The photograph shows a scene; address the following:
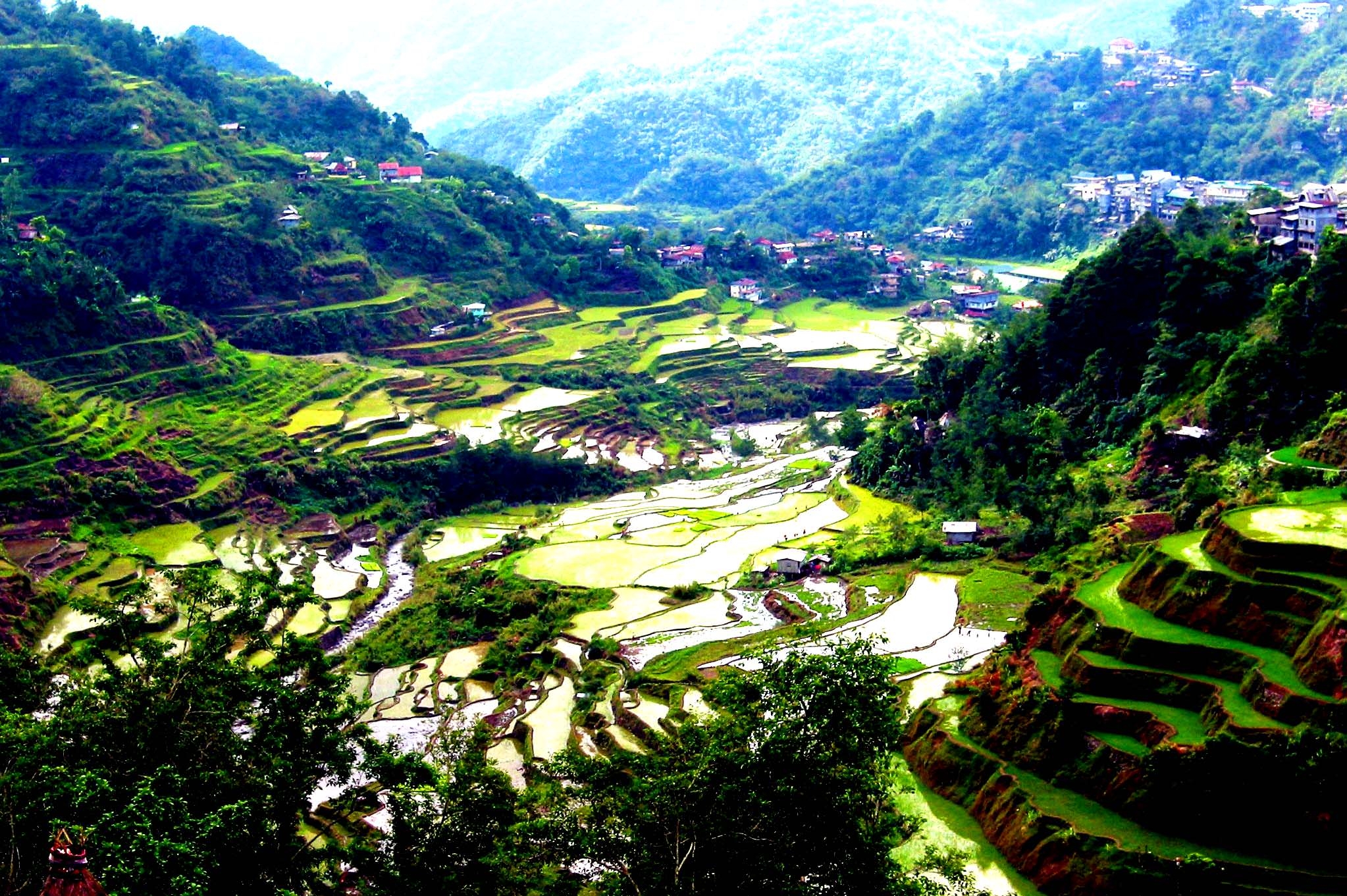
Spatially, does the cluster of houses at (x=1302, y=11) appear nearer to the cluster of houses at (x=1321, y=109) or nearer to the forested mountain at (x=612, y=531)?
the cluster of houses at (x=1321, y=109)

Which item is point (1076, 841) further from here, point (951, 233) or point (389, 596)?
point (951, 233)

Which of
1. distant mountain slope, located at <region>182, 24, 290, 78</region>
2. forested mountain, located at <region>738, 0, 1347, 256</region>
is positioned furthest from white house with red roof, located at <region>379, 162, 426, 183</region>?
forested mountain, located at <region>738, 0, 1347, 256</region>

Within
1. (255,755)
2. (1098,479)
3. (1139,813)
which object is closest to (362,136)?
(1098,479)

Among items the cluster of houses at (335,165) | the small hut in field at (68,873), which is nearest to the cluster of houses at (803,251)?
the cluster of houses at (335,165)

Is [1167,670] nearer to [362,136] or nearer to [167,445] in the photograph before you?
[167,445]

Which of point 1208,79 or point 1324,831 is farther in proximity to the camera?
point 1208,79

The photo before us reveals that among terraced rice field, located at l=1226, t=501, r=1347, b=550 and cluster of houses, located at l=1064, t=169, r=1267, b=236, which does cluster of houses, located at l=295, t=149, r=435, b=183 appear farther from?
terraced rice field, located at l=1226, t=501, r=1347, b=550
